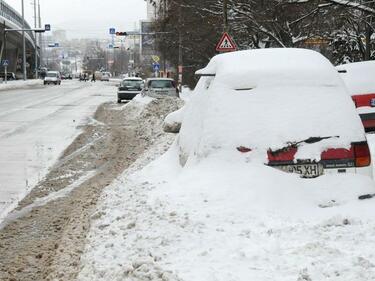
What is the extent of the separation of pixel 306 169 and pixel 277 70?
1.13 metres

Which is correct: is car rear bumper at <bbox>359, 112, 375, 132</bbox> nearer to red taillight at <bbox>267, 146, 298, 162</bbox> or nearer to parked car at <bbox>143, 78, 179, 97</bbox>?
red taillight at <bbox>267, 146, 298, 162</bbox>

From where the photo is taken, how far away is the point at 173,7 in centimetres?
3092

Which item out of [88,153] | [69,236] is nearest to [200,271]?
[69,236]

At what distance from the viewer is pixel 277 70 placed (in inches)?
234

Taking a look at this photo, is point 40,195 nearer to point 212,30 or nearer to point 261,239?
point 261,239

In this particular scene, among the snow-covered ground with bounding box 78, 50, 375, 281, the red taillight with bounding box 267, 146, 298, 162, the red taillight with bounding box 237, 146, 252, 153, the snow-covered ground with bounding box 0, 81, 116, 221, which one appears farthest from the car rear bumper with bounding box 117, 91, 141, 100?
the red taillight with bounding box 267, 146, 298, 162

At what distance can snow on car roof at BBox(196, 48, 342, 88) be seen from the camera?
5.86 meters

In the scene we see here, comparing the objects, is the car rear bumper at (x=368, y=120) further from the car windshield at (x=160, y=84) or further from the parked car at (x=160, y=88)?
the car windshield at (x=160, y=84)

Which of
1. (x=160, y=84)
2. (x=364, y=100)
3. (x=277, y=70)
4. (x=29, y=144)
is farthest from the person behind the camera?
(x=160, y=84)

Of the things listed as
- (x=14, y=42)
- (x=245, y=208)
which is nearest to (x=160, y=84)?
(x=245, y=208)

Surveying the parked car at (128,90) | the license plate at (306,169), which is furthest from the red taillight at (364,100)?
the parked car at (128,90)

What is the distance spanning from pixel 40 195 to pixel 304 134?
15.5 ft

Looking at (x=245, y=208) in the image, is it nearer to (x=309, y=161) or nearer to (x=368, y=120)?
(x=309, y=161)

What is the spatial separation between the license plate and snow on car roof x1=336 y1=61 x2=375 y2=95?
7.36 meters
